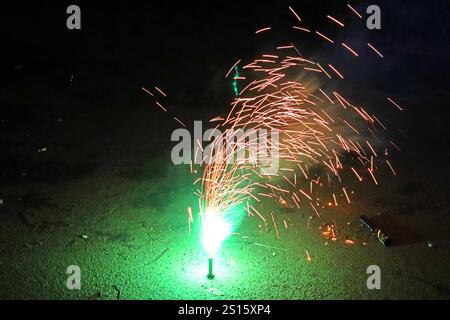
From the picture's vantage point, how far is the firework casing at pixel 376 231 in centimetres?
487

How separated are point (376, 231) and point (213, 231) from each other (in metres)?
1.71

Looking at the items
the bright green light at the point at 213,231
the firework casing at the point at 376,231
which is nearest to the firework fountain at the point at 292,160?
the bright green light at the point at 213,231

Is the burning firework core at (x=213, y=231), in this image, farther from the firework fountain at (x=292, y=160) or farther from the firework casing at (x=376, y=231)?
the firework casing at (x=376, y=231)

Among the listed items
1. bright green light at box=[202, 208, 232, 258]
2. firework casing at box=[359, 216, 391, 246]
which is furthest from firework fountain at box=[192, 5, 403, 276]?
firework casing at box=[359, 216, 391, 246]

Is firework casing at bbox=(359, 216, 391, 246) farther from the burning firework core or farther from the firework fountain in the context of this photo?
the burning firework core

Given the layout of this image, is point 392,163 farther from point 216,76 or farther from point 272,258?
point 216,76

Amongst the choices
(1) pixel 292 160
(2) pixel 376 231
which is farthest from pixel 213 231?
(1) pixel 292 160

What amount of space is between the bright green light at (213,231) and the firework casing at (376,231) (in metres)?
1.47

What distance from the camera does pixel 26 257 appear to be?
4469 millimetres

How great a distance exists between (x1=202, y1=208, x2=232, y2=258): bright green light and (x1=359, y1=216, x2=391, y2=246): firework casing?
4.83 ft

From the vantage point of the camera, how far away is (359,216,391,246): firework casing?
487 cm

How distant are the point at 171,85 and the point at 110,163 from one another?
13.8ft

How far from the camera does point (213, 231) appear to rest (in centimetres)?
482

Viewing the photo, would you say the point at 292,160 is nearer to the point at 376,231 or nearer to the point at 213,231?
the point at 376,231
